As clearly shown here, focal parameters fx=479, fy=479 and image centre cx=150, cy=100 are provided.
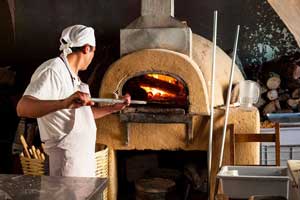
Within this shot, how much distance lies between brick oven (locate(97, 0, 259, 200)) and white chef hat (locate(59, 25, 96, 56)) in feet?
3.14

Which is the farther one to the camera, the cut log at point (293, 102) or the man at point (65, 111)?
the cut log at point (293, 102)

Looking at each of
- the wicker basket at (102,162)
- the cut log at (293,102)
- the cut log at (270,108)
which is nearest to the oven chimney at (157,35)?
the wicker basket at (102,162)

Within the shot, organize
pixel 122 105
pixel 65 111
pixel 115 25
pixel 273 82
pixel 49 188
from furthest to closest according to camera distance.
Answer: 1. pixel 115 25
2. pixel 273 82
3. pixel 122 105
4. pixel 65 111
5. pixel 49 188

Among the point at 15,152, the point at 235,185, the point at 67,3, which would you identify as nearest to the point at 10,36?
the point at 67,3

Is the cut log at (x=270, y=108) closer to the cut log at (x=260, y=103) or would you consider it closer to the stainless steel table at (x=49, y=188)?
the cut log at (x=260, y=103)

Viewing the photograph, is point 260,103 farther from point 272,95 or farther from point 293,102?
point 293,102

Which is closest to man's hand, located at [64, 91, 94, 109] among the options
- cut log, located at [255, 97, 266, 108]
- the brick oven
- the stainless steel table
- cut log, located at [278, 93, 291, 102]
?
the stainless steel table

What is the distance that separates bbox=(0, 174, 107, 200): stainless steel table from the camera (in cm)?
194

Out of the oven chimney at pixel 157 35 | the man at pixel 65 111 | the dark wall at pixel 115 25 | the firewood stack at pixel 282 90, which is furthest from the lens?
the dark wall at pixel 115 25

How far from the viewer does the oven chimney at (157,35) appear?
4312 millimetres

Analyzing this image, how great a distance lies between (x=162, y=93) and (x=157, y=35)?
53 centimetres

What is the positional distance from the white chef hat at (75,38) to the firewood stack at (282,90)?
2183 mm

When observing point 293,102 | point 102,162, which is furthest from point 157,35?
Result: point 293,102

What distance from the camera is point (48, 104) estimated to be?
9.12 ft
